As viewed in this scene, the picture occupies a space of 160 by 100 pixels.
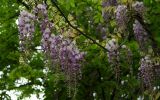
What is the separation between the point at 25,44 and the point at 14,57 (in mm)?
2951

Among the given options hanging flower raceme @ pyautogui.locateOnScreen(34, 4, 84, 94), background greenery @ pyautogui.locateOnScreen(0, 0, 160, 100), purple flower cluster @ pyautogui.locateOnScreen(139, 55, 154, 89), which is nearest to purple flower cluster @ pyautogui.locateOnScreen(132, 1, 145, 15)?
background greenery @ pyautogui.locateOnScreen(0, 0, 160, 100)

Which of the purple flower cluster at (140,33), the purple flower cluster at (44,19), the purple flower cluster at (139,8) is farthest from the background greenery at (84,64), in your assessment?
the purple flower cluster at (44,19)

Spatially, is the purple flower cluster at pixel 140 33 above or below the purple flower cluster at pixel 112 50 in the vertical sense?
above

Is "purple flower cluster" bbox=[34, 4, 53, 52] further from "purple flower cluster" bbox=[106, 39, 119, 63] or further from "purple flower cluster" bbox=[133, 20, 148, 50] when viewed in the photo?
"purple flower cluster" bbox=[133, 20, 148, 50]

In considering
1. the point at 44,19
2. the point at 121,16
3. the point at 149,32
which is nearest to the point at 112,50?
the point at 121,16

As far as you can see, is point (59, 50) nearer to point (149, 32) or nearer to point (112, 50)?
point (112, 50)

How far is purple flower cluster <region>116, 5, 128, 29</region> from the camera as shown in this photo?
23.7 feet

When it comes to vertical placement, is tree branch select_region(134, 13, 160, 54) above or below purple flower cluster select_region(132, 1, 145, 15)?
below

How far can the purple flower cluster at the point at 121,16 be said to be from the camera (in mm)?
7234

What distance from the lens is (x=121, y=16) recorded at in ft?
24.1

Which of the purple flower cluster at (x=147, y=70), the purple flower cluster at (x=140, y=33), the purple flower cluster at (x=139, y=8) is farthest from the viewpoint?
the purple flower cluster at (x=140, y=33)

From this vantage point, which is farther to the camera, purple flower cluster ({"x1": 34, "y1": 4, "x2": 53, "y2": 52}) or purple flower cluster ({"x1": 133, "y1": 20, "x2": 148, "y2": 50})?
purple flower cluster ({"x1": 133, "y1": 20, "x2": 148, "y2": 50})

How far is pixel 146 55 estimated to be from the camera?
25.1 ft

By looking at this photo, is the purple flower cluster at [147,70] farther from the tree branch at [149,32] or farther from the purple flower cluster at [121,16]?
the purple flower cluster at [121,16]
